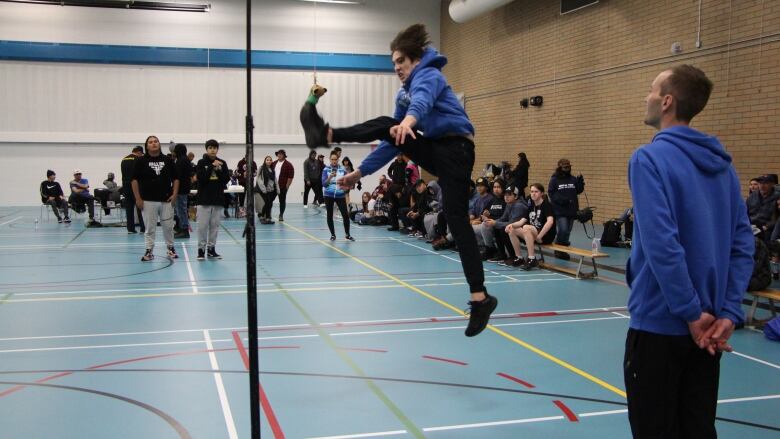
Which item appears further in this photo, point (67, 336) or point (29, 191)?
point (29, 191)

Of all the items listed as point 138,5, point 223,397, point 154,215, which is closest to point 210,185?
point 154,215

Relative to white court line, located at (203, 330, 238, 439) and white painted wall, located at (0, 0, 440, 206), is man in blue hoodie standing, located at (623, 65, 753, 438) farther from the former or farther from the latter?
white painted wall, located at (0, 0, 440, 206)

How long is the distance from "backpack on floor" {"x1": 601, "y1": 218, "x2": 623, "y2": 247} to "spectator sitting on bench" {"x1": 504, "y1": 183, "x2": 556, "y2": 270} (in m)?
2.53

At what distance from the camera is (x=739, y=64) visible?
11844mm

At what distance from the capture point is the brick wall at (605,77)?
1156 cm

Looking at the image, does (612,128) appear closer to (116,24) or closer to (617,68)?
(617,68)

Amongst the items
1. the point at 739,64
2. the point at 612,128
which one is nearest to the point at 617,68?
the point at 612,128

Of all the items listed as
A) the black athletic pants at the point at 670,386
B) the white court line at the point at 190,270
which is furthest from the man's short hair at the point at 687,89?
the white court line at the point at 190,270

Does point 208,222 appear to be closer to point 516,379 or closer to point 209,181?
point 209,181

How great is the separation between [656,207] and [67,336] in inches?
215

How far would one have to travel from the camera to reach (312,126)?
125 inches

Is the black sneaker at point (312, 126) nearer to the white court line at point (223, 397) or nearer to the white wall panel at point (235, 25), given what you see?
the white court line at point (223, 397)

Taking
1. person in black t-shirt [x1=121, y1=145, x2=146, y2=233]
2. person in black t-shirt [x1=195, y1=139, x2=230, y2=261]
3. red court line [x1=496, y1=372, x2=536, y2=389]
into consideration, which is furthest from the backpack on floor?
person in black t-shirt [x1=121, y1=145, x2=146, y2=233]

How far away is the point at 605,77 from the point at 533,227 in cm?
688
